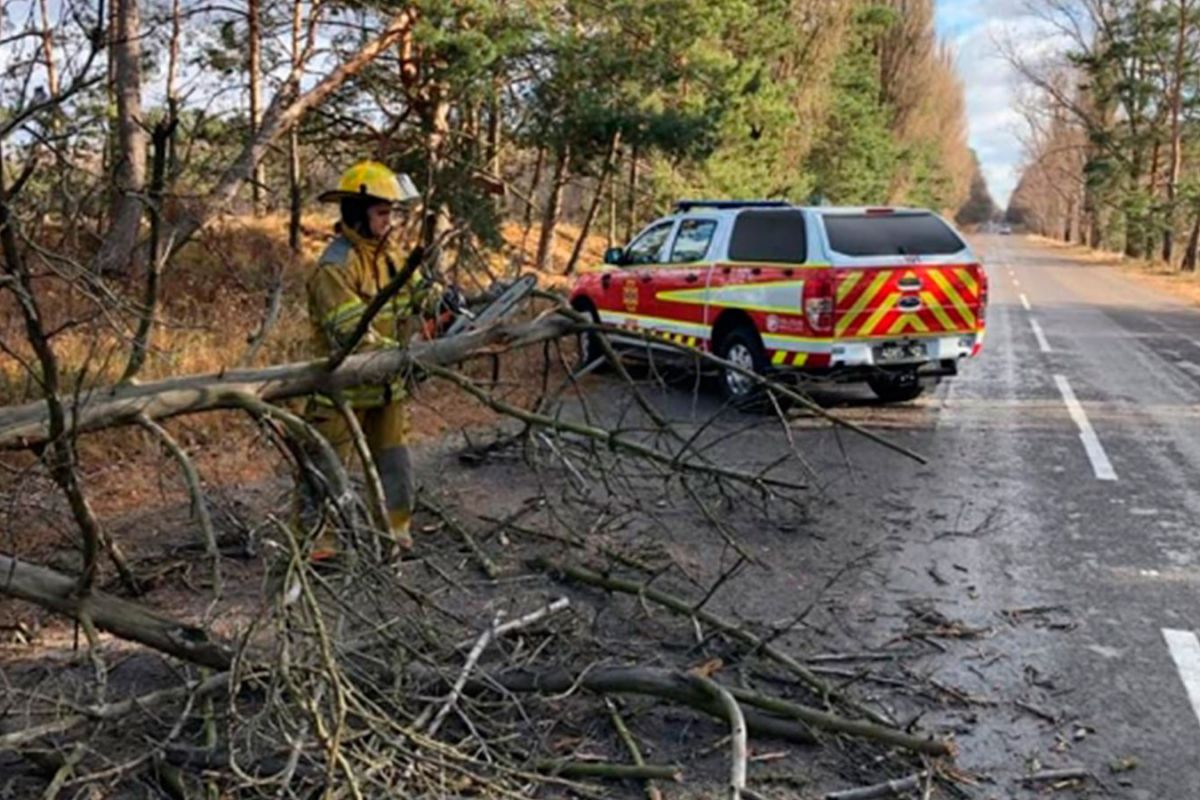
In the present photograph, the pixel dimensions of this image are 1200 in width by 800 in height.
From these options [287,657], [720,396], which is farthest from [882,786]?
[720,396]

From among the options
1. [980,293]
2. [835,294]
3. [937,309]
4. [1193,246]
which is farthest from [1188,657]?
[1193,246]

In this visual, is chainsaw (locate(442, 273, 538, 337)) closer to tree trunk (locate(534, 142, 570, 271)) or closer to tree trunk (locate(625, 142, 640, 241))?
tree trunk (locate(534, 142, 570, 271))

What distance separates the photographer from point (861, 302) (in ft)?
29.5

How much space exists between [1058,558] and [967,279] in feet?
Result: 14.2

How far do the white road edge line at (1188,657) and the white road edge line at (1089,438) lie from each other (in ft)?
9.72

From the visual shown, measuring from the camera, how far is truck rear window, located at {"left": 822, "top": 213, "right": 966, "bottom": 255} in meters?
9.14

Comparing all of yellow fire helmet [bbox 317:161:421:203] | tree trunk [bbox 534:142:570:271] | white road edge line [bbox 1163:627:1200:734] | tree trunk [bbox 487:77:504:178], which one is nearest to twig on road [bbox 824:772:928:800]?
white road edge line [bbox 1163:627:1200:734]

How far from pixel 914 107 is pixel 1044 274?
62.9 feet

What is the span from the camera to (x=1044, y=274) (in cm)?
3488

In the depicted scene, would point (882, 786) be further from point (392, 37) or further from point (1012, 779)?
point (392, 37)

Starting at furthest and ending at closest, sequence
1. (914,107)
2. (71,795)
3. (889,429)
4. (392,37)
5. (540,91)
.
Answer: (914,107) → (540,91) → (392,37) → (889,429) → (71,795)

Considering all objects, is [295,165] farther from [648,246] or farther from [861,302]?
[861,302]

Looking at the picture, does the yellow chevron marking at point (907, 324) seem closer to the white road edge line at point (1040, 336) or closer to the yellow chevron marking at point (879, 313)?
the yellow chevron marking at point (879, 313)

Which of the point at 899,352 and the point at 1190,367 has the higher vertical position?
the point at 899,352
